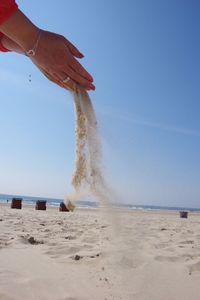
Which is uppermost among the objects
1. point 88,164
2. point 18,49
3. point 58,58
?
point 18,49

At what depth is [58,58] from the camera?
205 centimetres

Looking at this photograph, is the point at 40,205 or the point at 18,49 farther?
the point at 40,205

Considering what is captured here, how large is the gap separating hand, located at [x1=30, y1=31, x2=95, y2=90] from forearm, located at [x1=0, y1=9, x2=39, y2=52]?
49 millimetres

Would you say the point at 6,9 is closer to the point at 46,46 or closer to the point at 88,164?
the point at 46,46

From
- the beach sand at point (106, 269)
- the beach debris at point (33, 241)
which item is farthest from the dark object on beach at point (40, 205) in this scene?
the beach sand at point (106, 269)

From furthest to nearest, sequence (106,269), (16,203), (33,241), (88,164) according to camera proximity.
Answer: (16,203) < (33,241) < (106,269) < (88,164)

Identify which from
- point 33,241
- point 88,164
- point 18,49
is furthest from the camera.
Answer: point 33,241

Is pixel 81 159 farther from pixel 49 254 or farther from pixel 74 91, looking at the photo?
pixel 49 254

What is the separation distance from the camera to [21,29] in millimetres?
2029

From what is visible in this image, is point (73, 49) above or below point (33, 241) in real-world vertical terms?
above

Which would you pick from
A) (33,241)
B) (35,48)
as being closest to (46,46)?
(35,48)

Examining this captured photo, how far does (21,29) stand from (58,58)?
8.6 inches

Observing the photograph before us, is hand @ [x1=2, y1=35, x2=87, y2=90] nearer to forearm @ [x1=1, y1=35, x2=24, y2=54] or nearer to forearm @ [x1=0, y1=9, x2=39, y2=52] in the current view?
forearm @ [x1=1, y1=35, x2=24, y2=54]

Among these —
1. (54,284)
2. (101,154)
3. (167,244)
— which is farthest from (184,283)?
(167,244)
